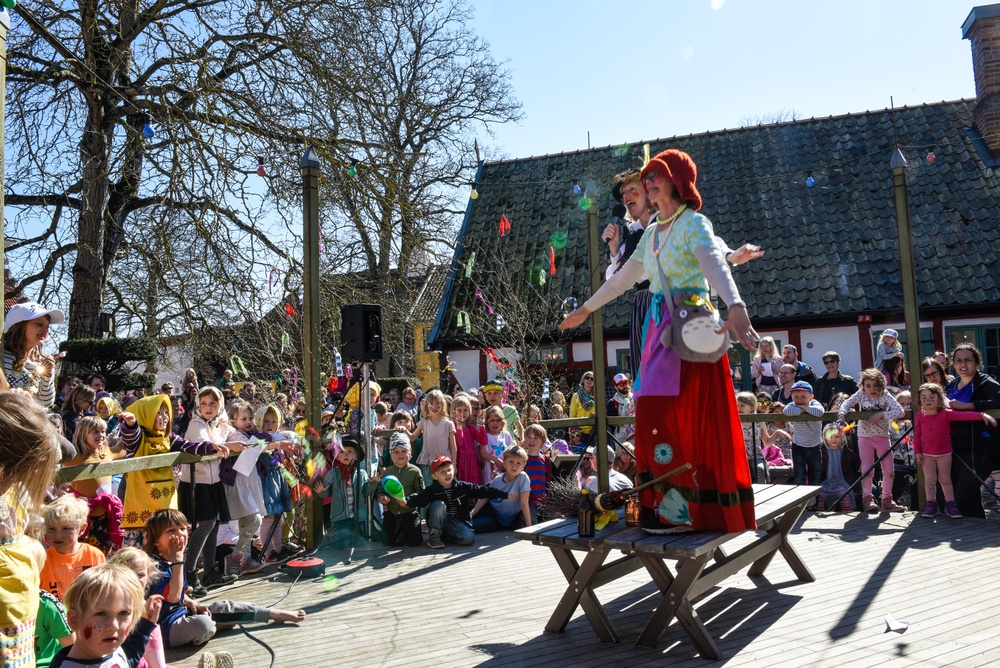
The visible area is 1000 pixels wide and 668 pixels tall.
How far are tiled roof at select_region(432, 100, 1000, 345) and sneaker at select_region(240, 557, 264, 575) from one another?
30.4 ft

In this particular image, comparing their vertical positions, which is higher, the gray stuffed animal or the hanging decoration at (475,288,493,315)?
the hanging decoration at (475,288,493,315)

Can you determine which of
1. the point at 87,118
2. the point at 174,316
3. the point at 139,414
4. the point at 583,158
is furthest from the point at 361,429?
the point at 583,158

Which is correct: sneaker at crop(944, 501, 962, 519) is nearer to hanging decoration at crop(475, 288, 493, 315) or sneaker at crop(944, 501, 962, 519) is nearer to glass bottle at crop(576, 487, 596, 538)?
glass bottle at crop(576, 487, 596, 538)

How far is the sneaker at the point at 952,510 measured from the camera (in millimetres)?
7195

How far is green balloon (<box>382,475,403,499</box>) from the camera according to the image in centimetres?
712

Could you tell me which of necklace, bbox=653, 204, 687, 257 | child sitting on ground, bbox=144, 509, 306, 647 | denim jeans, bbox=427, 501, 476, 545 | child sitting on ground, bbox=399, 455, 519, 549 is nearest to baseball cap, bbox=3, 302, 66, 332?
child sitting on ground, bbox=144, 509, 306, 647

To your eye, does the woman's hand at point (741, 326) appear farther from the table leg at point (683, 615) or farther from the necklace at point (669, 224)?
the table leg at point (683, 615)

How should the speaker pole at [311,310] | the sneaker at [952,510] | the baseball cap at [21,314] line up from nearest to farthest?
1. the baseball cap at [21,314]
2. the speaker pole at [311,310]
3. the sneaker at [952,510]

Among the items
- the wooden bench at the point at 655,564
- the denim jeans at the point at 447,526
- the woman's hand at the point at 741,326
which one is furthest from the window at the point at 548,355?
the woman's hand at the point at 741,326

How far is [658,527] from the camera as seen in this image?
166 inches

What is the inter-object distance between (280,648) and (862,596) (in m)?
3.16

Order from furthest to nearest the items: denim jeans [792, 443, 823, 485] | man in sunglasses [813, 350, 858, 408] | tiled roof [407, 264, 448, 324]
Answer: tiled roof [407, 264, 448, 324], man in sunglasses [813, 350, 858, 408], denim jeans [792, 443, 823, 485]

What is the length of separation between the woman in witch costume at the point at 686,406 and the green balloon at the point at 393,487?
3220 millimetres

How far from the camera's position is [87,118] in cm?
991
